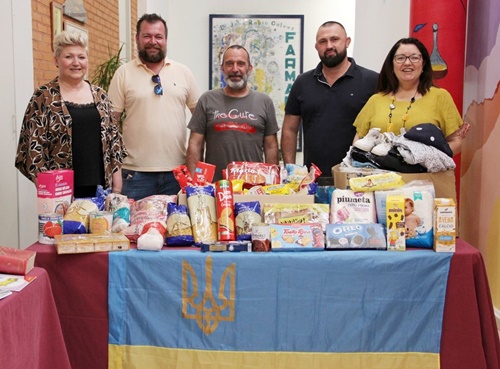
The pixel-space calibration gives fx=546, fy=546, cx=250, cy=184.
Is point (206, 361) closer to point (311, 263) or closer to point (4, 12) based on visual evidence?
point (311, 263)

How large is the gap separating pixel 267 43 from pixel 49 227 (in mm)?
5501

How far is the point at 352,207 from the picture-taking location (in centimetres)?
202

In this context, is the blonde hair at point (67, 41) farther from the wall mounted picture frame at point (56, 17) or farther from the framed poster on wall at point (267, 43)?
the framed poster on wall at point (267, 43)

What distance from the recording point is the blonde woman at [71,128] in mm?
2617

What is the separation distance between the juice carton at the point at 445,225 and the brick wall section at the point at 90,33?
2933 millimetres

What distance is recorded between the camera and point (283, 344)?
190 cm

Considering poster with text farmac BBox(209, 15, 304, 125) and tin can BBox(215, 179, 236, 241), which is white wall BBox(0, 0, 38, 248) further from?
poster with text farmac BBox(209, 15, 304, 125)

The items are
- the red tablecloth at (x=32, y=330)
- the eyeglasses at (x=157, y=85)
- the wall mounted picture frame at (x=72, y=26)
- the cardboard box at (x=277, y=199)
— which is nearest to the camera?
the red tablecloth at (x=32, y=330)

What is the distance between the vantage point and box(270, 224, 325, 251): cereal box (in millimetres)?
1913

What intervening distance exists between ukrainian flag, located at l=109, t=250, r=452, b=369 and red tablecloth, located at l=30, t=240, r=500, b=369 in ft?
0.12

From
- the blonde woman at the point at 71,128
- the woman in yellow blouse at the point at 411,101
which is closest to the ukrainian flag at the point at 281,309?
the woman in yellow blouse at the point at 411,101

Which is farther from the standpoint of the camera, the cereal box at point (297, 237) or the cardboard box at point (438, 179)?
the cardboard box at point (438, 179)

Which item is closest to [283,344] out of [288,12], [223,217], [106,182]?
[223,217]

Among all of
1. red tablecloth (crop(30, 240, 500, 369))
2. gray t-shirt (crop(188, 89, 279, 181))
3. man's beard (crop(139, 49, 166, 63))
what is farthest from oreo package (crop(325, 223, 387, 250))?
man's beard (crop(139, 49, 166, 63))
